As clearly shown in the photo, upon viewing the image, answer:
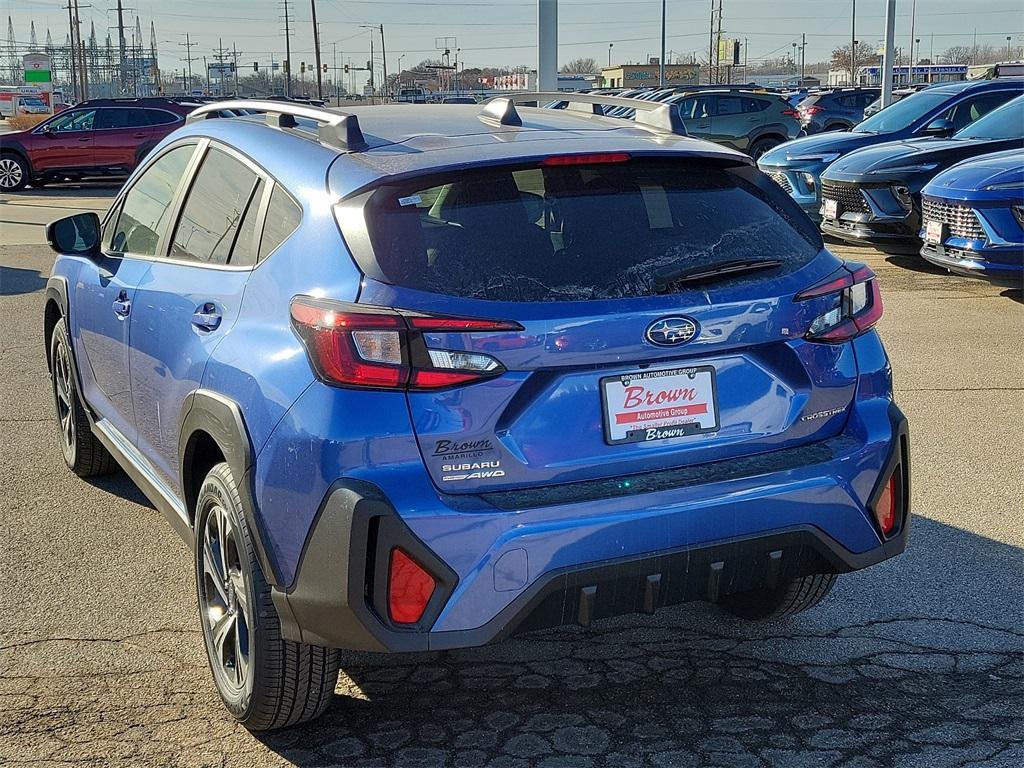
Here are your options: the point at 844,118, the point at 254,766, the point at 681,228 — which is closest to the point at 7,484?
the point at 254,766

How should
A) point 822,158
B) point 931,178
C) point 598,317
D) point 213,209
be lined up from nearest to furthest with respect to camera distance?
point 598,317 → point 213,209 → point 931,178 → point 822,158

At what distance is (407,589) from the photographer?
2734 mm

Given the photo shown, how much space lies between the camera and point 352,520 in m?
2.69

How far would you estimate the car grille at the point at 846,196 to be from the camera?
11.2 m

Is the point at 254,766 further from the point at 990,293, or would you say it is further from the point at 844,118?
the point at 844,118

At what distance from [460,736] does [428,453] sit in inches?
36.0

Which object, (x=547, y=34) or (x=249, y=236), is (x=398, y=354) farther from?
(x=547, y=34)

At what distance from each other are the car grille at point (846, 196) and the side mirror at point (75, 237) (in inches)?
325

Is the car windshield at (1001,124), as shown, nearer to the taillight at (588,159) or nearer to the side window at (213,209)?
the taillight at (588,159)

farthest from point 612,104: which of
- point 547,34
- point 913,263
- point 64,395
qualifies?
point 913,263

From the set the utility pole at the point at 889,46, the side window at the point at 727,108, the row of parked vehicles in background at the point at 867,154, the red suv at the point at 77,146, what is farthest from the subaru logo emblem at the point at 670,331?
the side window at the point at 727,108

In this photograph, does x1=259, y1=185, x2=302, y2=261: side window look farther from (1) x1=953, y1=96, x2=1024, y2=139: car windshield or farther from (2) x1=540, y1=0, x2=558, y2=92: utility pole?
(1) x1=953, y1=96, x2=1024, y2=139: car windshield

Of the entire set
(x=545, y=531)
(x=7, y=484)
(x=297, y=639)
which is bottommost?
(x=7, y=484)

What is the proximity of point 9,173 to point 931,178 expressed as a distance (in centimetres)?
1905
